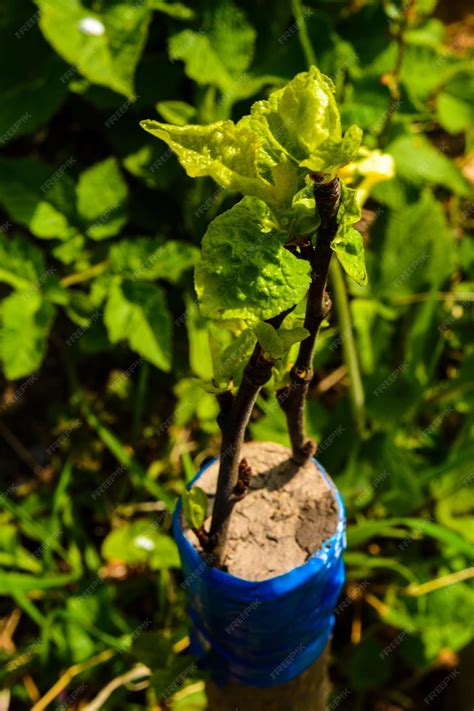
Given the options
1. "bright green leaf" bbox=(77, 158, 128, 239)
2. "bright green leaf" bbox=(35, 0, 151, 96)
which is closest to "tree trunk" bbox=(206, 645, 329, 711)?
"bright green leaf" bbox=(77, 158, 128, 239)

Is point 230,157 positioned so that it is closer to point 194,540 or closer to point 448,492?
point 194,540

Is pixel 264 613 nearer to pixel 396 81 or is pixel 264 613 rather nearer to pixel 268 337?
pixel 268 337

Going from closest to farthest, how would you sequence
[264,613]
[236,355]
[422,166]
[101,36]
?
[236,355], [264,613], [101,36], [422,166]

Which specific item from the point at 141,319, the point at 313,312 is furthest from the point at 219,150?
the point at 141,319

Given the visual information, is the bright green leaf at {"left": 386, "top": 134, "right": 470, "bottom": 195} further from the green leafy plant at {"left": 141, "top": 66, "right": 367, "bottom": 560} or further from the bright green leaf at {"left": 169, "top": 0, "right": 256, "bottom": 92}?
the green leafy plant at {"left": 141, "top": 66, "right": 367, "bottom": 560}

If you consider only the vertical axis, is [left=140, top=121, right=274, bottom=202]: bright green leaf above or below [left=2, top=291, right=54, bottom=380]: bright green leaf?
above

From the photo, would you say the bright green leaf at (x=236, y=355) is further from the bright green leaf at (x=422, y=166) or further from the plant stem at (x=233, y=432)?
the bright green leaf at (x=422, y=166)

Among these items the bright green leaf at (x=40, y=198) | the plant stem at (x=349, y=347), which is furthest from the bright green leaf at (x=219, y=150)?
the bright green leaf at (x=40, y=198)
